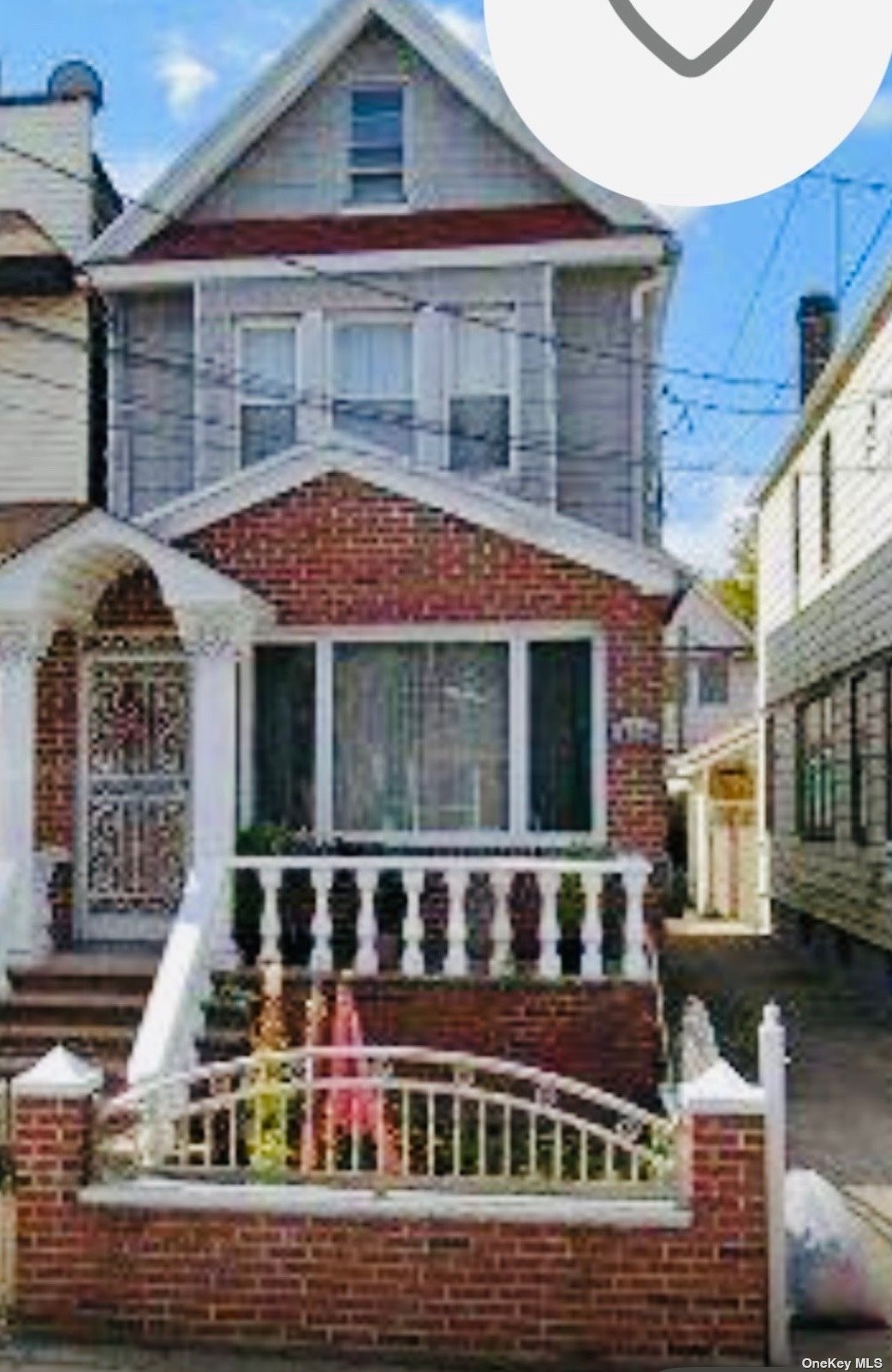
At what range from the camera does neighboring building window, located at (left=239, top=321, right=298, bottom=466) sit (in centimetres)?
1736

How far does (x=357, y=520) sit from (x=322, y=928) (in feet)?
10.6

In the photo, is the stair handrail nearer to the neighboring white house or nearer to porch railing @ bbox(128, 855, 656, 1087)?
porch railing @ bbox(128, 855, 656, 1087)

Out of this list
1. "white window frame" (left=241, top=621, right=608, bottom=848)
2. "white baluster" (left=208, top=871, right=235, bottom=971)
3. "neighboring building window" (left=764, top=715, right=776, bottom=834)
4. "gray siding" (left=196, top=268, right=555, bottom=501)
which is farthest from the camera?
"neighboring building window" (left=764, top=715, right=776, bottom=834)

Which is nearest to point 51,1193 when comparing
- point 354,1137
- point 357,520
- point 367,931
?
point 354,1137

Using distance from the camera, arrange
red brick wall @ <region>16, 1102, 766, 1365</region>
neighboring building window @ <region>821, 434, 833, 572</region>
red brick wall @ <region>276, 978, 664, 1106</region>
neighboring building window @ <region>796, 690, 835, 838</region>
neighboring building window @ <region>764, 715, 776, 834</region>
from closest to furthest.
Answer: red brick wall @ <region>16, 1102, 766, 1365</region>, red brick wall @ <region>276, 978, 664, 1106</region>, neighboring building window @ <region>821, 434, 833, 572</region>, neighboring building window @ <region>796, 690, 835, 838</region>, neighboring building window @ <region>764, 715, 776, 834</region>

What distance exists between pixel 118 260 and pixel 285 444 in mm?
2321

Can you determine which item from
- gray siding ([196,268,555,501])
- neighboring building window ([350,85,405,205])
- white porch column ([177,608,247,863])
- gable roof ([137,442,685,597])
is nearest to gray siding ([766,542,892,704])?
gray siding ([196,268,555,501])

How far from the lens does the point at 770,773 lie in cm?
2927

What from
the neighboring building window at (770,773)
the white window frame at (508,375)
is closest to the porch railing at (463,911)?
the white window frame at (508,375)

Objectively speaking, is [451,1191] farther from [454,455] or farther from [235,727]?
[454,455]

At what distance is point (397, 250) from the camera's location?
17109mm

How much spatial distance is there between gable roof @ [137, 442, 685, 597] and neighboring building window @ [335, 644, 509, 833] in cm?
111

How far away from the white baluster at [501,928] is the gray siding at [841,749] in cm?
721

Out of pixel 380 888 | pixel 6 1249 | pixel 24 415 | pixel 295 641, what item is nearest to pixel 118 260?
pixel 24 415
